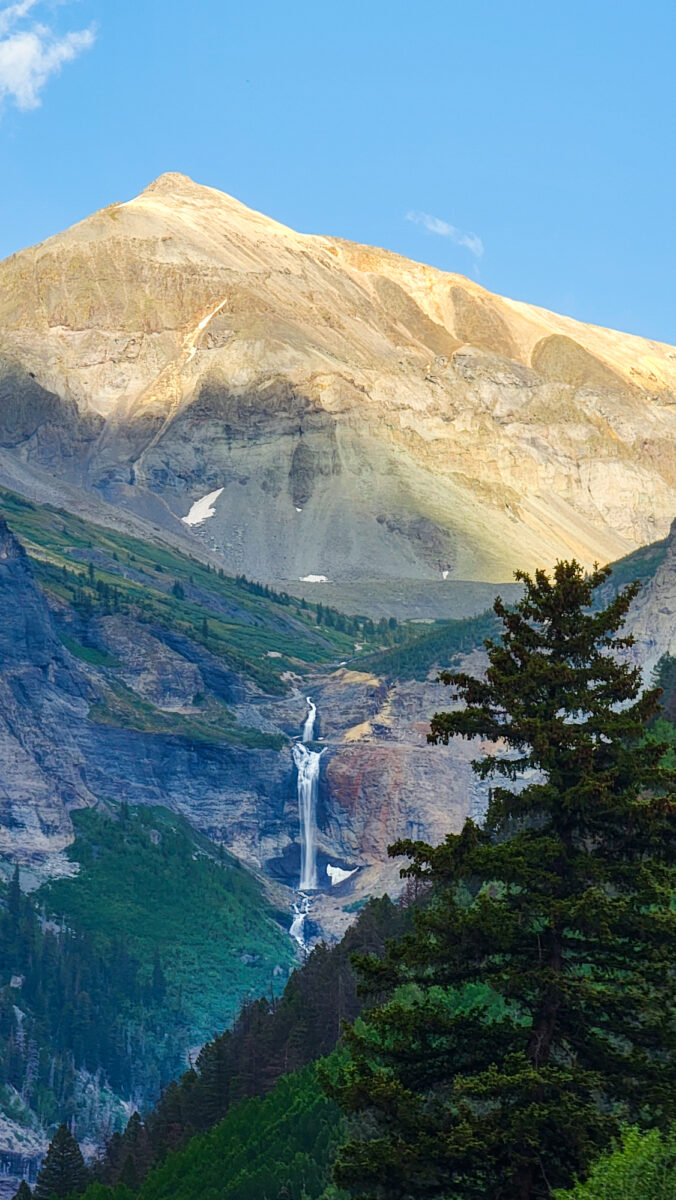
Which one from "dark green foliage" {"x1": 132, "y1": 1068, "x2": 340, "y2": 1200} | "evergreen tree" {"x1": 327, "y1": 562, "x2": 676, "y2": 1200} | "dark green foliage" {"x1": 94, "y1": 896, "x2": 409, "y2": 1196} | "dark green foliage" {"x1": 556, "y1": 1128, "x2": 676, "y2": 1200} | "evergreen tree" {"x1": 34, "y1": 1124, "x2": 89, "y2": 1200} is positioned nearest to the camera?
"dark green foliage" {"x1": 556, "y1": 1128, "x2": 676, "y2": 1200}

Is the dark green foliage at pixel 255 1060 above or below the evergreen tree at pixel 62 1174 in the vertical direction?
above

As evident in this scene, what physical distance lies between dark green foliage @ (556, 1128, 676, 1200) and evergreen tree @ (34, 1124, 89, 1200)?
10431cm

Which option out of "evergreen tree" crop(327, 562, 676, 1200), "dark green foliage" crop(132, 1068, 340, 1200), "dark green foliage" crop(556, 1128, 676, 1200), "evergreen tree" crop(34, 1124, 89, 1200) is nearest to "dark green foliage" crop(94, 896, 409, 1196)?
"evergreen tree" crop(34, 1124, 89, 1200)

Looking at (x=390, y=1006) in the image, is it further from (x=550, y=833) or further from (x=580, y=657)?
(x=580, y=657)

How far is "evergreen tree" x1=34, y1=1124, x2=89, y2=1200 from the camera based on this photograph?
138 metres

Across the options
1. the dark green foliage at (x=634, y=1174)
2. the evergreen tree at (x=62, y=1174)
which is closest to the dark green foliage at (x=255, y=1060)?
the evergreen tree at (x=62, y=1174)

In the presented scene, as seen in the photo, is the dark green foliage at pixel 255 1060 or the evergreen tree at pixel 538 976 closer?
the evergreen tree at pixel 538 976

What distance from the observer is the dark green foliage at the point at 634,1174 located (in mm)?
37625

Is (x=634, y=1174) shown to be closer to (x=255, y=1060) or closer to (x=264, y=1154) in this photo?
(x=264, y=1154)

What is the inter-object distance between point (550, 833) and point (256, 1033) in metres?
104

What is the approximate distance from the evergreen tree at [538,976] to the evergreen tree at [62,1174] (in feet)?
317

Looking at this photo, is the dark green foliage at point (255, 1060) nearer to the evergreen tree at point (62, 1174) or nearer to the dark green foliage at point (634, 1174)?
the evergreen tree at point (62, 1174)

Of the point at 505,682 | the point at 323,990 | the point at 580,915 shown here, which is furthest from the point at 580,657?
the point at 323,990

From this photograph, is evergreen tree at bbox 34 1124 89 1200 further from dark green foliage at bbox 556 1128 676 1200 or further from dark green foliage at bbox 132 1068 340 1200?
dark green foliage at bbox 556 1128 676 1200
